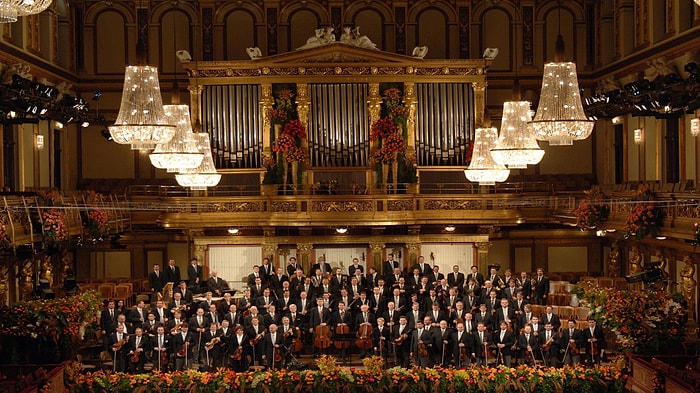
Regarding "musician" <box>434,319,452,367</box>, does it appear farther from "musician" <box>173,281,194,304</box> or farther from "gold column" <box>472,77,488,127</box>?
"gold column" <box>472,77,488,127</box>

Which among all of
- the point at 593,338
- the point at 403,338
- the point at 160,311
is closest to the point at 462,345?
the point at 403,338

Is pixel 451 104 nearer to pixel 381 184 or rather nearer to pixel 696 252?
pixel 381 184

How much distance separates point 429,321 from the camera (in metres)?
17.2

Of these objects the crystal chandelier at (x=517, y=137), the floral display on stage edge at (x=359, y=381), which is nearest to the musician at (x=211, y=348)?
the floral display on stage edge at (x=359, y=381)

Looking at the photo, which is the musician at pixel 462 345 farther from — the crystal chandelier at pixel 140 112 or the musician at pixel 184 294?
the crystal chandelier at pixel 140 112

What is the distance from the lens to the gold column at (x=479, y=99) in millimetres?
25078

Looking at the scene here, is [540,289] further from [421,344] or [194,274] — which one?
[194,274]

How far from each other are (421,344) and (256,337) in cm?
310

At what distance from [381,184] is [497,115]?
5050 mm

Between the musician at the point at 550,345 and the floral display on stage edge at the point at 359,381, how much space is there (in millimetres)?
893

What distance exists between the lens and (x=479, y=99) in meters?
25.2

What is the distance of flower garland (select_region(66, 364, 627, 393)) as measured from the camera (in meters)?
15.5

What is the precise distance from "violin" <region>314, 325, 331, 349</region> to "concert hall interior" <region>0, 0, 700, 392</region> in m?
0.06

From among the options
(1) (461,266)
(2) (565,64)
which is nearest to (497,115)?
(1) (461,266)
